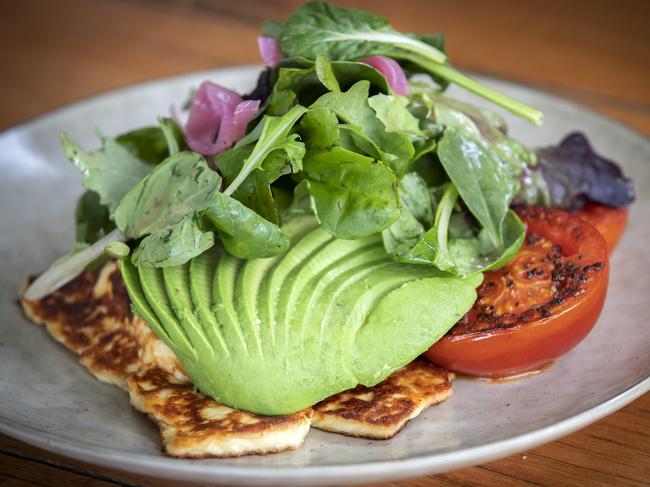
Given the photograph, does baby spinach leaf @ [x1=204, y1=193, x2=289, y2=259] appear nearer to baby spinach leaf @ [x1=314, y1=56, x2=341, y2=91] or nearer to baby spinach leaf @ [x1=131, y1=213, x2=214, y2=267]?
baby spinach leaf @ [x1=131, y1=213, x2=214, y2=267]

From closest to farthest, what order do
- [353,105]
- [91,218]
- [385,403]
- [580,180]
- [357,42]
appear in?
[385,403] < [353,105] < [357,42] < [91,218] < [580,180]

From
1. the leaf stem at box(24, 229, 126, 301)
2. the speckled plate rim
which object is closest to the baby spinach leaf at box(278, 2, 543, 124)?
the leaf stem at box(24, 229, 126, 301)

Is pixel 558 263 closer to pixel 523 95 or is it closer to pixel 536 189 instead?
pixel 536 189

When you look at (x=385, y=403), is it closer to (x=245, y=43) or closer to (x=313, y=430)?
(x=313, y=430)

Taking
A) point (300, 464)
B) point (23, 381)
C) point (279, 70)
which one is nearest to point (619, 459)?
point (300, 464)

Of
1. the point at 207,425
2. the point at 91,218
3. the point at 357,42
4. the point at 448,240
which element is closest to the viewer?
the point at 207,425

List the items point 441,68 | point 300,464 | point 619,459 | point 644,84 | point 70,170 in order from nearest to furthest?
point 300,464 → point 619,459 → point 441,68 → point 70,170 → point 644,84

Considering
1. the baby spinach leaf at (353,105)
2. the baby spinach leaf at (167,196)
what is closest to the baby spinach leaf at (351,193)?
the baby spinach leaf at (353,105)

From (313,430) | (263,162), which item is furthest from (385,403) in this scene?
(263,162)
